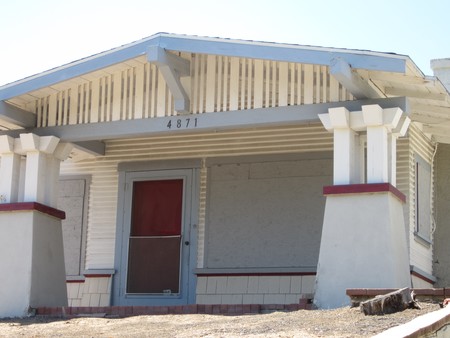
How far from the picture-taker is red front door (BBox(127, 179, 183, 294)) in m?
15.5

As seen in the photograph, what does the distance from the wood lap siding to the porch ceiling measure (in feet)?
0.55

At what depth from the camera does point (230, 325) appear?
9.70m

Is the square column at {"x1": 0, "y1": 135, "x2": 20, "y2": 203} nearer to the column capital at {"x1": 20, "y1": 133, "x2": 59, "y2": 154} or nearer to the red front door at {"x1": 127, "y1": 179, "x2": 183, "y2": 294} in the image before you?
the column capital at {"x1": 20, "y1": 133, "x2": 59, "y2": 154}

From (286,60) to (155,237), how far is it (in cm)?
477

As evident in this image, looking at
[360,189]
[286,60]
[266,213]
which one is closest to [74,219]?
[266,213]

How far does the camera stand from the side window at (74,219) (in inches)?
646

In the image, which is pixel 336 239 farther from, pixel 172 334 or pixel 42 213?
pixel 42 213

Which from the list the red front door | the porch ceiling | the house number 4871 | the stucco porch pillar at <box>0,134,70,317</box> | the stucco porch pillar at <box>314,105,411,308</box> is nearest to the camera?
the stucco porch pillar at <box>314,105,411,308</box>

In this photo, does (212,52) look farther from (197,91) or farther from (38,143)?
(38,143)

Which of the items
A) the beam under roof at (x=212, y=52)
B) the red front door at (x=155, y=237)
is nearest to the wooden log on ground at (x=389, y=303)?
the beam under roof at (x=212, y=52)

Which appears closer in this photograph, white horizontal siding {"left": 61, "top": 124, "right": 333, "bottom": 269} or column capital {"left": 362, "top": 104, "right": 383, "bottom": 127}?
column capital {"left": 362, "top": 104, "right": 383, "bottom": 127}

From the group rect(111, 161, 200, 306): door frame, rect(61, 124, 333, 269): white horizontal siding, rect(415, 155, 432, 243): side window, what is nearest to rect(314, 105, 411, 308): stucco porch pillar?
rect(415, 155, 432, 243): side window

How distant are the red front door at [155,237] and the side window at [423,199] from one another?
13.0ft

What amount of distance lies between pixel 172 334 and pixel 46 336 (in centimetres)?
169
